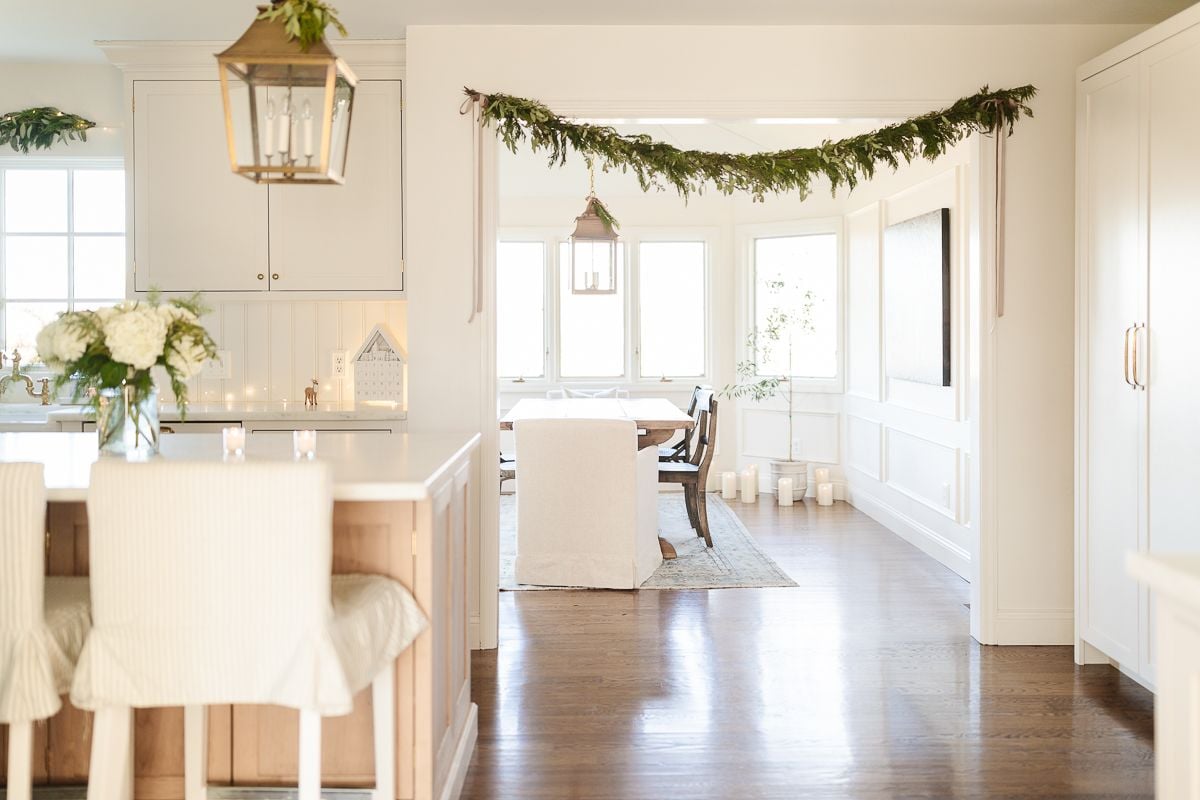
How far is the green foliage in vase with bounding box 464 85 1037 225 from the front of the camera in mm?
3818

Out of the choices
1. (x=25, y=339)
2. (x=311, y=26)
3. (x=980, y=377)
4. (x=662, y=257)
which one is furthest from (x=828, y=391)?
(x=311, y=26)

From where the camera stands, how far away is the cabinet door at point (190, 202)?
14.0 ft

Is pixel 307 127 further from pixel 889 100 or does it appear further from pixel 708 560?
pixel 708 560

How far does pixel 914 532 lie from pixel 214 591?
A: 4.77 meters

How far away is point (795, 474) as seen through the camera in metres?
7.42

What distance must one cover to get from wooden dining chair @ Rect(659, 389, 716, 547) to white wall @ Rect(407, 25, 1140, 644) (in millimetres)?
2036

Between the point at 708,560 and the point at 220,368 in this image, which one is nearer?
the point at 220,368

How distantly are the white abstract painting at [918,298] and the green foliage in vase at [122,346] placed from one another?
4.12m

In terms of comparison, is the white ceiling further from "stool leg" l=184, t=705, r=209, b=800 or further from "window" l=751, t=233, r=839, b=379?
"window" l=751, t=233, r=839, b=379

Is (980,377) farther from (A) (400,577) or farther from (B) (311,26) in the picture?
(B) (311,26)

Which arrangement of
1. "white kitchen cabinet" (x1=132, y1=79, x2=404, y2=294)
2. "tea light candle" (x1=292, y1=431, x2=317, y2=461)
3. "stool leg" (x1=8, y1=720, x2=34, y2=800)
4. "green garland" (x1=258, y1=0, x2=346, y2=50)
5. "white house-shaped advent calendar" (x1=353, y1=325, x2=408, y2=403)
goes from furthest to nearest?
"white house-shaped advent calendar" (x1=353, y1=325, x2=408, y2=403) → "white kitchen cabinet" (x1=132, y1=79, x2=404, y2=294) → "tea light candle" (x1=292, y1=431, x2=317, y2=461) → "green garland" (x1=258, y1=0, x2=346, y2=50) → "stool leg" (x1=8, y1=720, x2=34, y2=800)

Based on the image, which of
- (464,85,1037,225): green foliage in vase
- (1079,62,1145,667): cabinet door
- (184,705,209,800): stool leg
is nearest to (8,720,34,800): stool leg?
(184,705,209,800): stool leg

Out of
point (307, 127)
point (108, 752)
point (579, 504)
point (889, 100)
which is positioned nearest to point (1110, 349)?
point (889, 100)

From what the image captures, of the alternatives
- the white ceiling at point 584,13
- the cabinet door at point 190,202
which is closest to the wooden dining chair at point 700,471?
the white ceiling at point 584,13
